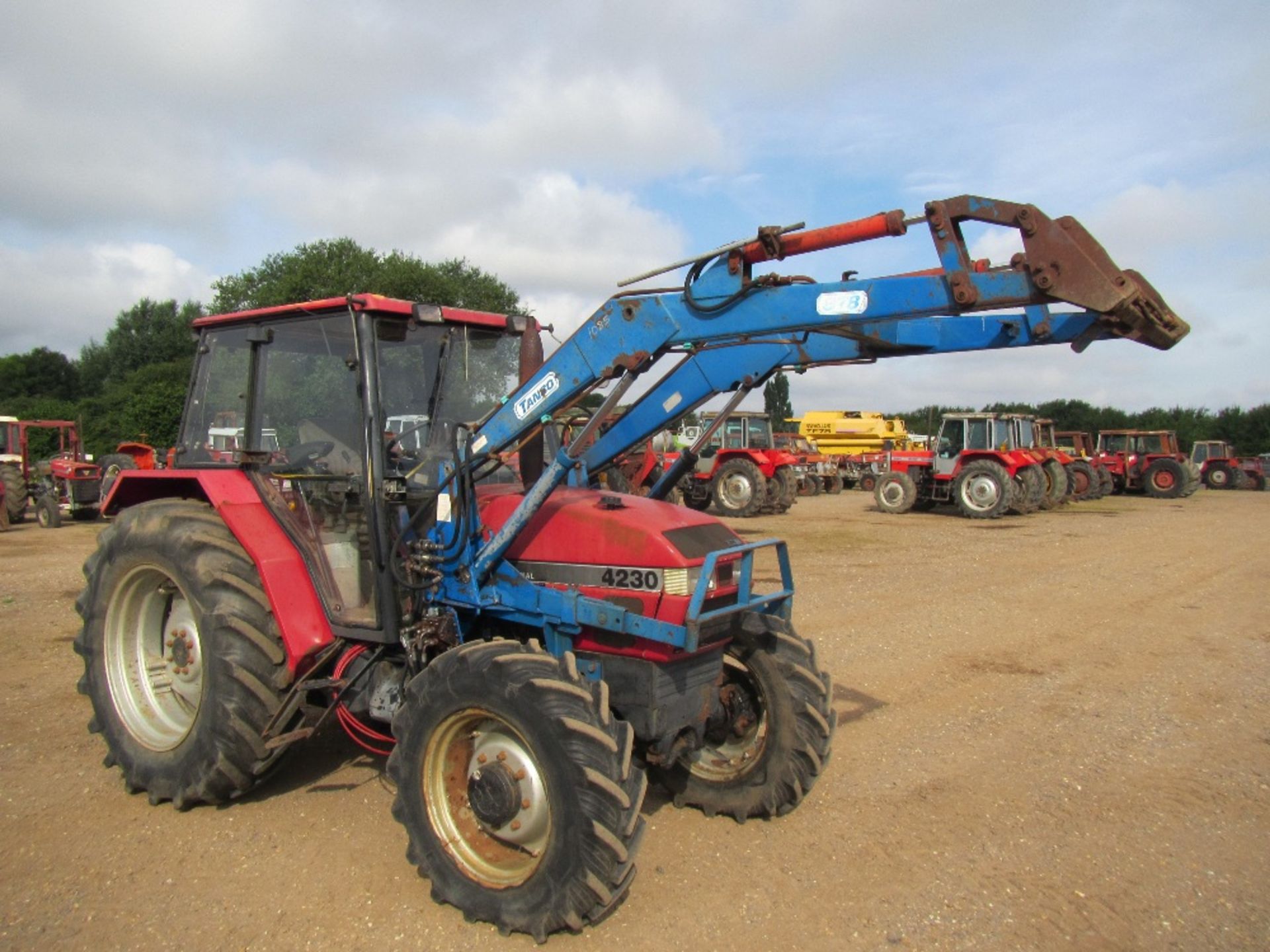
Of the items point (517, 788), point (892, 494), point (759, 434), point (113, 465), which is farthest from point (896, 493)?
point (517, 788)

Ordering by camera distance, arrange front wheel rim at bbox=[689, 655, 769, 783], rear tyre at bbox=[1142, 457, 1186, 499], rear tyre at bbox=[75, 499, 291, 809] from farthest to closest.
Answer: rear tyre at bbox=[1142, 457, 1186, 499] < front wheel rim at bbox=[689, 655, 769, 783] < rear tyre at bbox=[75, 499, 291, 809]

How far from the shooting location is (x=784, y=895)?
340 centimetres

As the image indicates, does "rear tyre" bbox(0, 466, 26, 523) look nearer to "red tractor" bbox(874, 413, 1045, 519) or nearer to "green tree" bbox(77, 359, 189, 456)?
"green tree" bbox(77, 359, 189, 456)

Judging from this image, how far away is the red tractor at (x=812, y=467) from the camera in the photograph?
26.1 m

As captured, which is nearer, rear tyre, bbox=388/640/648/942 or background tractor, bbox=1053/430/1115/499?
rear tyre, bbox=388/640/648/942

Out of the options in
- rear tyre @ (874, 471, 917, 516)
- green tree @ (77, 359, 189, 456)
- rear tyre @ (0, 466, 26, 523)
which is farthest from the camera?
green tree @ (77, 359, 189, 456)

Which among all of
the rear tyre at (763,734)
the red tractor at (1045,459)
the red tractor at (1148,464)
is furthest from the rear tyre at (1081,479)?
the rear tyre at (763,734)

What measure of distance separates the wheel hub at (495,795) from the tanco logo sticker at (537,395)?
139 centimetres

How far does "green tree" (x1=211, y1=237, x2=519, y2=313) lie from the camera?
114 ft

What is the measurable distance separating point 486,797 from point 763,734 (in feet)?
4.66

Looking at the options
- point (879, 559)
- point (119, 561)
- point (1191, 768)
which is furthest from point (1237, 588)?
point (119, 561)

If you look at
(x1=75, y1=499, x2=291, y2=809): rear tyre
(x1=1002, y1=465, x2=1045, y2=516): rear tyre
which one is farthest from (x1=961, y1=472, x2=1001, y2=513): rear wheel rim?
(x1=75, y1=499, x2=291, y2=809): rear tyre

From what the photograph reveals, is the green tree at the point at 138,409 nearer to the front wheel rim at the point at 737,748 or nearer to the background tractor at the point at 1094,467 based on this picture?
Answer: the background tractor at the point at 1094,467

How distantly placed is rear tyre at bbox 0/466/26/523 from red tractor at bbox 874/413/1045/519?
1802cm
